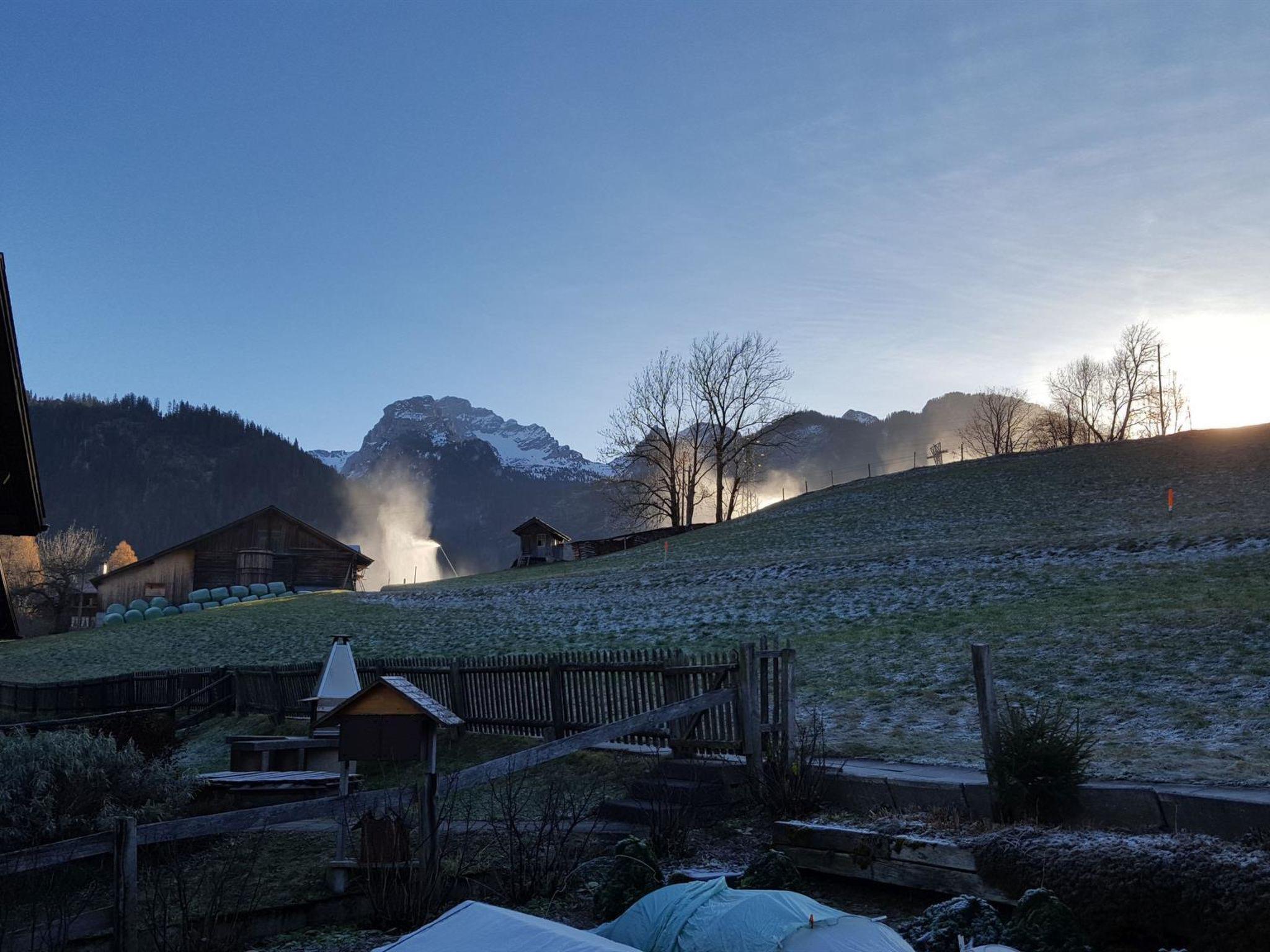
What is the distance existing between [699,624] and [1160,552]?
11860 millimetres

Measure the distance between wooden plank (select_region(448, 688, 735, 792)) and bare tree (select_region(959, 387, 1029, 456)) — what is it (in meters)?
85.1

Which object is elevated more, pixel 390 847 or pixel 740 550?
pixel 740 550

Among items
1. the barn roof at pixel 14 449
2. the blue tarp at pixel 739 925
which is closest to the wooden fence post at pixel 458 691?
the barn roof at pixel 14 449

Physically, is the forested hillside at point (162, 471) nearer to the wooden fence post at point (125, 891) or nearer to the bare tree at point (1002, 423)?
the bare tree at point (1002, 423)

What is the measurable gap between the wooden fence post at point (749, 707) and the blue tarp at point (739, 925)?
4020mm

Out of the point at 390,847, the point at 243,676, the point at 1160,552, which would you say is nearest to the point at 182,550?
the point at 243,676

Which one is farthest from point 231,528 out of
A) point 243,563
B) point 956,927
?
point 956,927

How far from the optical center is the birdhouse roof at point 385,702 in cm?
721

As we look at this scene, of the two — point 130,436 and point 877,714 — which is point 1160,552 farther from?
point 130,436

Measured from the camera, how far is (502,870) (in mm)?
7168

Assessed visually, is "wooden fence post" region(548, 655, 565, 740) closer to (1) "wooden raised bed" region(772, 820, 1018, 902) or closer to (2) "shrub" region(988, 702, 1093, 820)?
(1) "wooden raised bed" region(772, 820, 1018, 902)

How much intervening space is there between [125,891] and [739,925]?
360 cm

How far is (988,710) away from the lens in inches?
301

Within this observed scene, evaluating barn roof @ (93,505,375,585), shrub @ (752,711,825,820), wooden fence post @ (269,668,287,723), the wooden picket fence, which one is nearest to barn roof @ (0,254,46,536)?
the wooden picket fence
